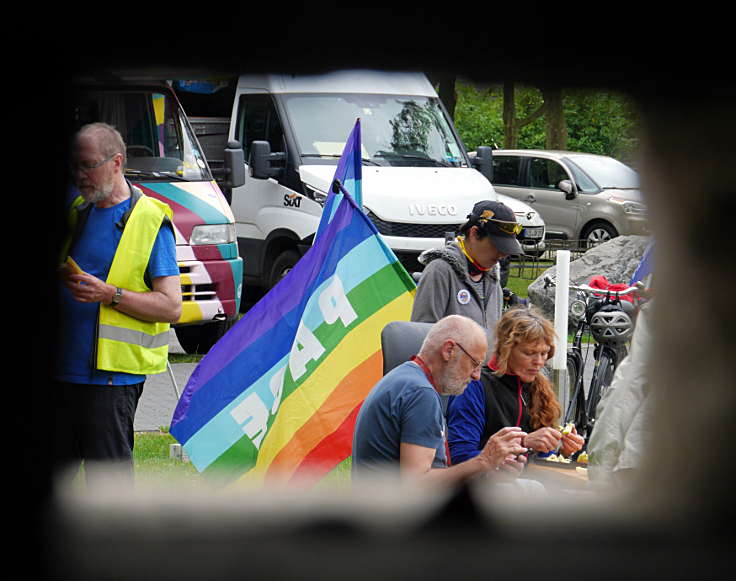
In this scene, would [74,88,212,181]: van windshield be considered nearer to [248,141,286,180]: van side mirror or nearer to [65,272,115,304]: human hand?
[248,141,286,180]: van side mirror

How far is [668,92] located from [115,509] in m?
0.56

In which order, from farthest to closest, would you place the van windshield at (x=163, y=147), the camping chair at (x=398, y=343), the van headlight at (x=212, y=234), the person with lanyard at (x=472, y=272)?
the van headlight at (x=212, y=234) → the van windshield at (x=163, y=147) → the person with lanyard at (x=472, y=272) → the camping chair at (x=398, y=343)

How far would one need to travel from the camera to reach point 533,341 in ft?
15.0

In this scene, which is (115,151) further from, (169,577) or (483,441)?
(169,577)

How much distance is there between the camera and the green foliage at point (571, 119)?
93 cm

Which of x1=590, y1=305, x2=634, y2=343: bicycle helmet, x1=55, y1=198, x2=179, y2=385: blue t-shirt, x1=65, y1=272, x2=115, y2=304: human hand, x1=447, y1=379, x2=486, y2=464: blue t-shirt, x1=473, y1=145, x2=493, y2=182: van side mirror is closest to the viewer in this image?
x1=65, y1=272, x2=115, y2=304: human hand

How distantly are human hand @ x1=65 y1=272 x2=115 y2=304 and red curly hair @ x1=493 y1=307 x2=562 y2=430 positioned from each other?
180 centimetres

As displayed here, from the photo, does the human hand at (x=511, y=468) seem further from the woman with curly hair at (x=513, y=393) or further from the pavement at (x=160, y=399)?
the pavement at (x=160, y=399)

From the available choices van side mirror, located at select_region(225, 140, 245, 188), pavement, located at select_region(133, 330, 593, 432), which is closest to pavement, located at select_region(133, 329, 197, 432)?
pavement, located at select_region(133, 330, 593, 432)

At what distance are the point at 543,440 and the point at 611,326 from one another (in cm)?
228

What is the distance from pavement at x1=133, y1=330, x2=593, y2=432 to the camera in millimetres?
7344

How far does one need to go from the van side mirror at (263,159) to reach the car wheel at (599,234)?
6.83 meters

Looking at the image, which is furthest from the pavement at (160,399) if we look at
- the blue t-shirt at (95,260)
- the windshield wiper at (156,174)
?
the blue t-shirt at (95,260)

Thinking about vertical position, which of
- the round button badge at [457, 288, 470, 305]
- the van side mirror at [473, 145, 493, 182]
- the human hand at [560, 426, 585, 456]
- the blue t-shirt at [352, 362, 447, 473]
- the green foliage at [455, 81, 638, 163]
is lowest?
the human hand at [560, 426, 585, 456]
